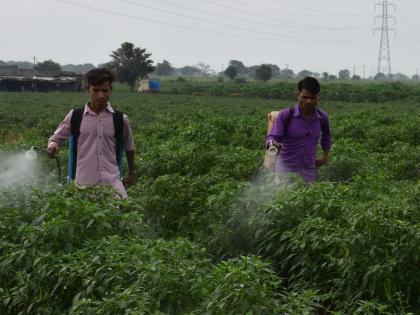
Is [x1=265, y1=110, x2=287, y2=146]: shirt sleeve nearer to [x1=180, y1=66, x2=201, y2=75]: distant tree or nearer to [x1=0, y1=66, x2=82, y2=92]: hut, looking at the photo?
[x1=0, y1=66, x2=82, y2=92]: hut

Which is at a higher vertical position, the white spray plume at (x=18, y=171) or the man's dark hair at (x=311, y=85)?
the man's dark hair at (x=311, y=85)

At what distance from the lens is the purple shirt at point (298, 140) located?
21.2ft

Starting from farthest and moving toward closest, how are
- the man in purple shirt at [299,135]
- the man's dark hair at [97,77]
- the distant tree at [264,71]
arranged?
the distant tree at [264,71] → the man in purple shirt at [299,135] → the man's dark hair at [97,77]

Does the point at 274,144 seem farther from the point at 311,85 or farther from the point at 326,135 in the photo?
the point at 326,135

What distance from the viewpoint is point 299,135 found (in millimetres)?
6469

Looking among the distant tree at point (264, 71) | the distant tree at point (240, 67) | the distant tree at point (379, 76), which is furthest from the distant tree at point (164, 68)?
the distant tree at point (264, 71)

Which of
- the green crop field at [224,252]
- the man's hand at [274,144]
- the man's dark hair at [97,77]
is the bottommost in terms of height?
the green crop field at [224,252]

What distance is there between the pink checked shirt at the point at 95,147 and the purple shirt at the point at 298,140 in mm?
1496

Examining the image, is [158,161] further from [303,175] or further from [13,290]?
[13,290]

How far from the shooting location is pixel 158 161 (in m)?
9.52

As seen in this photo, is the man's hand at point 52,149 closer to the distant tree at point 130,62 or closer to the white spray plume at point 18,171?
the white spray plume at point 18,171

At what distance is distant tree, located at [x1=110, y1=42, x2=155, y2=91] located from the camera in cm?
6594

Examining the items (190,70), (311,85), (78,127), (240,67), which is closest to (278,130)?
(311,85)

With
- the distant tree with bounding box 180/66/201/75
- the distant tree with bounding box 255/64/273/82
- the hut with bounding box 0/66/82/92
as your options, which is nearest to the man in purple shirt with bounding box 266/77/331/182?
the hut with bounding box 0/66/82/92
